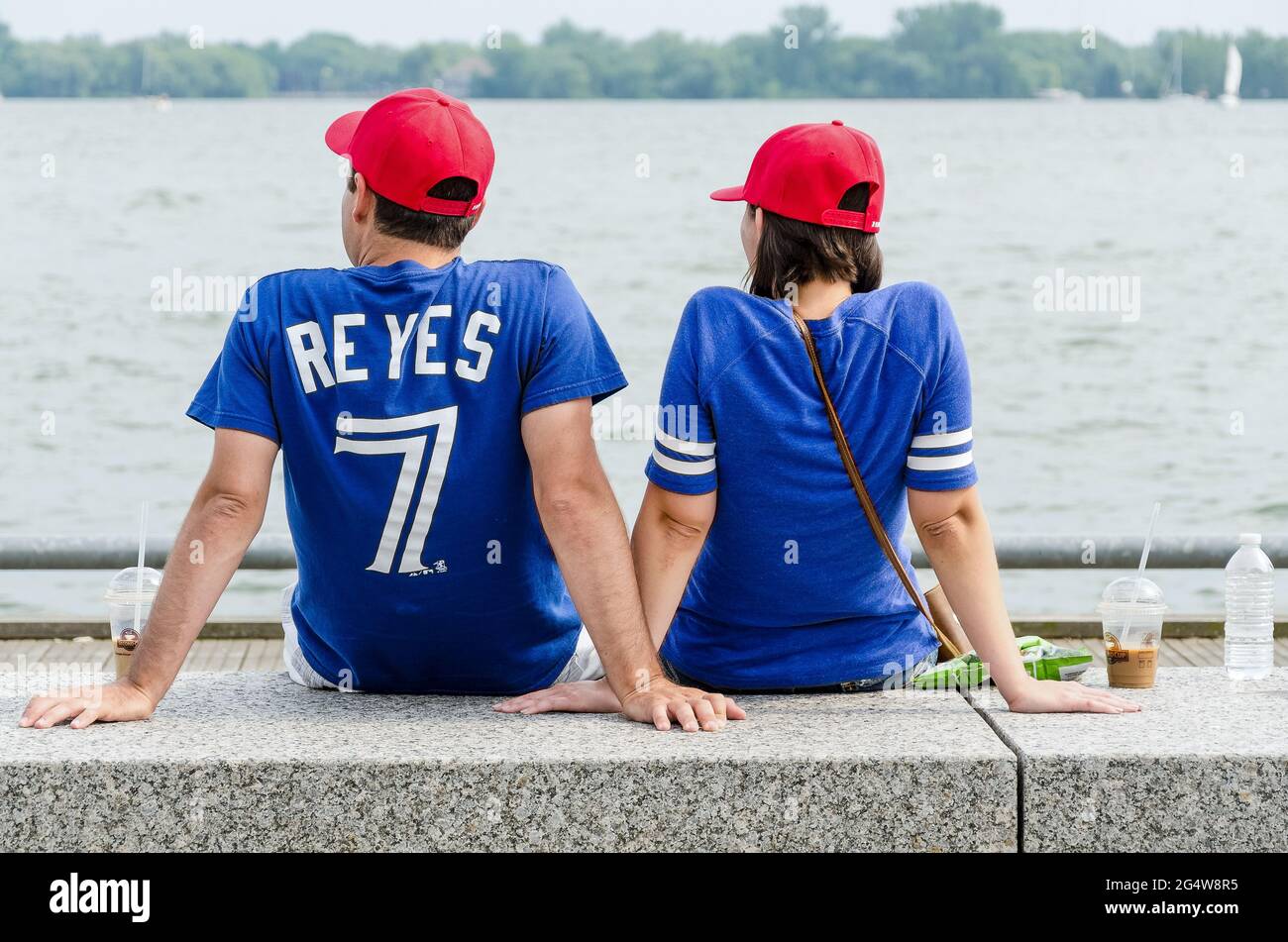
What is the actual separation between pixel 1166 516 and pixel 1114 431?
11.3 feet

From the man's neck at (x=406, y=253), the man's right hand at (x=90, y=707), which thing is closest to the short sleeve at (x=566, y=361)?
the man's neck at (x=406, y=253)

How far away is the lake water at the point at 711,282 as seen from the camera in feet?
51.5

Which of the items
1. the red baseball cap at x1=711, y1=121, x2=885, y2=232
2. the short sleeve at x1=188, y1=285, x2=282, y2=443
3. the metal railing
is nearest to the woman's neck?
the red baseball cap at x1=711, y1=121, x2=885, y2=232

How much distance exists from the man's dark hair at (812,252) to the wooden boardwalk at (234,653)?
10.4 feet

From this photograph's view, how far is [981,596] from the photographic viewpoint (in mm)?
3180

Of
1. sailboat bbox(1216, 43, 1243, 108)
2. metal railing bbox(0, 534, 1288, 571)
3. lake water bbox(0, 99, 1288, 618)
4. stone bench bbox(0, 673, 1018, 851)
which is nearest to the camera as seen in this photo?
stone bench bbox(0, 673, 1018, 851)

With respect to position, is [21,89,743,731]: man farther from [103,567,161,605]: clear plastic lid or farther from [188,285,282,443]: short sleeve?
[103,567,161,605]: clear plastic lid

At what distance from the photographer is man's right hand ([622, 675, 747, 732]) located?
3027 mm

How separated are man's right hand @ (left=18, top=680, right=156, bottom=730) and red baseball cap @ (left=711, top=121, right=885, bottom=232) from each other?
1.41m

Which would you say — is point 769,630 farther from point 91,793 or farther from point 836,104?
point 836,104

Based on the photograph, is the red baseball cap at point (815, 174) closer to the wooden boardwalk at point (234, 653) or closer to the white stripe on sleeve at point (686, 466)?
the white stripe on sleeve at point (686, 466)

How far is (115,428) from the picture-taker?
18.3m

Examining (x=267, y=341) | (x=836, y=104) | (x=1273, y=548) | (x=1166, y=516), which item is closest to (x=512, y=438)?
(x=267, y=341)

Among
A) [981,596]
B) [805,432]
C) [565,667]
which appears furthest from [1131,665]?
[565,667]
